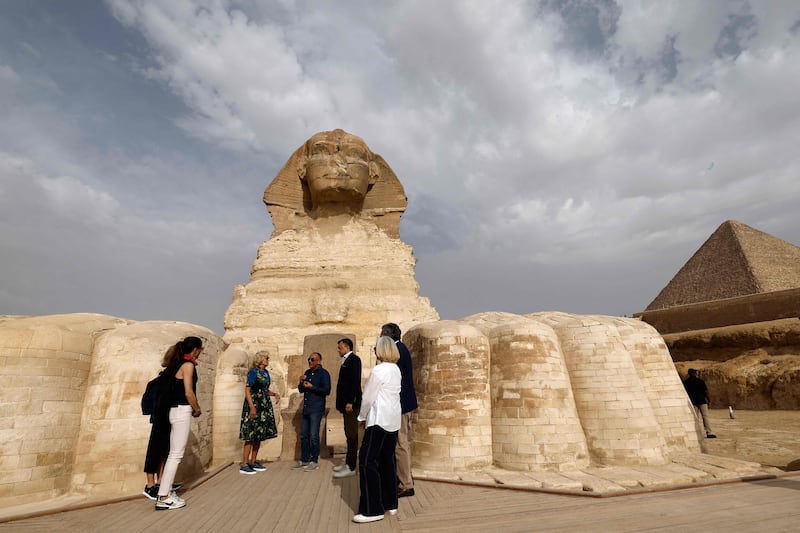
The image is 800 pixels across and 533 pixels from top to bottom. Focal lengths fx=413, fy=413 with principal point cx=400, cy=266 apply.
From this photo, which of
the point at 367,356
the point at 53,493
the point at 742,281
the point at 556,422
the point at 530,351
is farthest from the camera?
the point at 742,281

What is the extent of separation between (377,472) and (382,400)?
599 millimetres

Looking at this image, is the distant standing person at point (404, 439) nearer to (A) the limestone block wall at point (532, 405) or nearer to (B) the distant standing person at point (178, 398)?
(A) the limestone block wall at point (532, 405)

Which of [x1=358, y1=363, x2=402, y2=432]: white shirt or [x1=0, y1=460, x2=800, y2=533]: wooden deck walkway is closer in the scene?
[x1=0, y1=460, x2=800, y2=533]: wooden deck walkway

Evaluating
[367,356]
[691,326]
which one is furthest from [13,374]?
[691,326]

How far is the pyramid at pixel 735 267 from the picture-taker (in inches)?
1023

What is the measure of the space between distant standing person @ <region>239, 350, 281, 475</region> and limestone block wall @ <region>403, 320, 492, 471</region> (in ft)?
7.02

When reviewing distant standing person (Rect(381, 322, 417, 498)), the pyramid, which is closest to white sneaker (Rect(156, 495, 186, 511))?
distant standing person (Rect(381, 322, 417, 498))

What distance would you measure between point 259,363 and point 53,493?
2571mm

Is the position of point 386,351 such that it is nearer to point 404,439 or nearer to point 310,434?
point 404,439

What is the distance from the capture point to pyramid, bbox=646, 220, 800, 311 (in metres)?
26.0

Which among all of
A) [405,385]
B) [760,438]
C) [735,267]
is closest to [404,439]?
[405,385]

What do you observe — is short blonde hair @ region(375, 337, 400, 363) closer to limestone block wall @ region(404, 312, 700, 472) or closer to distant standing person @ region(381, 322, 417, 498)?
distant standing person @ region(381, 322, 417, 498)

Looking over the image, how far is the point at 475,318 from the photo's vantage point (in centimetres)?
858

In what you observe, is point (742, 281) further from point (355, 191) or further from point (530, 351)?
point (530, 351)
